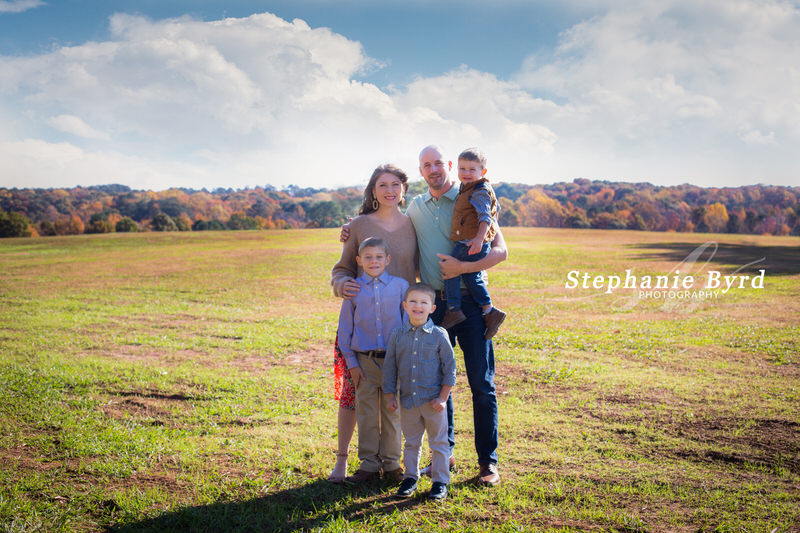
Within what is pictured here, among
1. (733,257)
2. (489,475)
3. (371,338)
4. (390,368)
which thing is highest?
(371,338)

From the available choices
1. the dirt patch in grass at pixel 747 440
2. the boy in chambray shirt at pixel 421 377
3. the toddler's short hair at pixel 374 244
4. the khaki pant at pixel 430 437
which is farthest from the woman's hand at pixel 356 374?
the dirt patch in grass at pixel 747 440

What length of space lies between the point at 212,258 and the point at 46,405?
26880mm

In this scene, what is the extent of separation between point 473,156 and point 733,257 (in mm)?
33266

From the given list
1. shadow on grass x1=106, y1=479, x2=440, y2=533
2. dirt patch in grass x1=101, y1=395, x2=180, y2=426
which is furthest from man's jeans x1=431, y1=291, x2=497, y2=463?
dirt patch in grass x1=101, y1=395, x2=180, y2=426

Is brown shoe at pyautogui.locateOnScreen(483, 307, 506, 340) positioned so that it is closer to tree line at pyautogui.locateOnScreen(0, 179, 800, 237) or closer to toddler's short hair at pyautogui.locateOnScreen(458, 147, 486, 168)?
toddler's short hair at pyautogui.locateOnScreen(458, 147, 486, 168)

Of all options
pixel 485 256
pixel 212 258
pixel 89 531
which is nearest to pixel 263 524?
pixel 89 531

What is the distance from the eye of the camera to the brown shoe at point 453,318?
3.95m

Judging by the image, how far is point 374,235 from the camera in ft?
13.4

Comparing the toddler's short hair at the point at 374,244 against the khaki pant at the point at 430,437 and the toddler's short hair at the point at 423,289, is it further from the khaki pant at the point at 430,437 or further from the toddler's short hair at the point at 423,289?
the khaki pant at the point at 430,437

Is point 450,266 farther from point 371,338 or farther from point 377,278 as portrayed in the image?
point 371,338

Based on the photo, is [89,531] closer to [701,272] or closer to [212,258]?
[701,272]

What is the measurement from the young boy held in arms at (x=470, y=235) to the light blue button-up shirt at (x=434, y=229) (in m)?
0.07

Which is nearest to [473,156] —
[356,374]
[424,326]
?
[424,326]

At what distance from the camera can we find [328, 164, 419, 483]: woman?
4.02 meters
